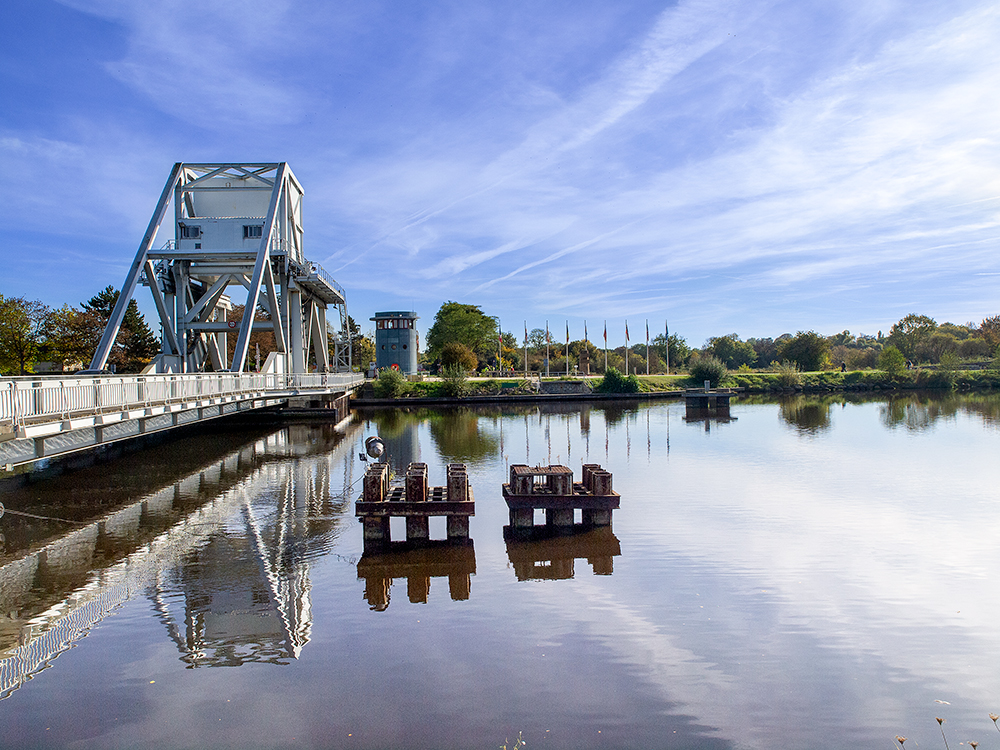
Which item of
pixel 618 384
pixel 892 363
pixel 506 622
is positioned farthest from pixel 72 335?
pixel 892 363

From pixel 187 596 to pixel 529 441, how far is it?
22.1 m

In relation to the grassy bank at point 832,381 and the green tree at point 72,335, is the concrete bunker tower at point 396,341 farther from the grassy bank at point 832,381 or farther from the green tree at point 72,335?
the green tree at point 72,335

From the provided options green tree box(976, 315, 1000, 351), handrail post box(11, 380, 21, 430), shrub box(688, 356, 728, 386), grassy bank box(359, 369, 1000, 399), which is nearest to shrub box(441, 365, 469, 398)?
grassy bank box(359, 369, 1000, 399)

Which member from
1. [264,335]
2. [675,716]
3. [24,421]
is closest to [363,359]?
[264,335]

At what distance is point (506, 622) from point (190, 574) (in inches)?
211

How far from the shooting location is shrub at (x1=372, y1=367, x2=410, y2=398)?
2312 inches

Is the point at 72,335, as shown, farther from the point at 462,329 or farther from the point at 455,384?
the point at 462,329

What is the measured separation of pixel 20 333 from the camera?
4134 cm

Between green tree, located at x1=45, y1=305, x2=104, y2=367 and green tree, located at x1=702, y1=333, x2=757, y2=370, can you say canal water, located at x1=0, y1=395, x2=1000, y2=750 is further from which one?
green tree, located at x1=702, y1=333, x2=757, y2=370

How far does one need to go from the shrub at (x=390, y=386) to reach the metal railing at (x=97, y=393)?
1332 inches

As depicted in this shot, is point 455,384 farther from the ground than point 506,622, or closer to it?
farther from the ground

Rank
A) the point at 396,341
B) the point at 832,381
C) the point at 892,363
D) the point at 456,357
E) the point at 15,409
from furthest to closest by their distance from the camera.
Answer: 1. the point at 892,363
2. the point at 832,381
3. the point at 456,357
4. the point at 396,341
5. the point at 15,409

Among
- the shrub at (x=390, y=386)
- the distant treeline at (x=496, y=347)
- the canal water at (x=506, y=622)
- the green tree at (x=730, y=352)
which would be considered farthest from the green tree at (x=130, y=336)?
the green tree at (x=730, y=352)

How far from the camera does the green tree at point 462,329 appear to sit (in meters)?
91.7
